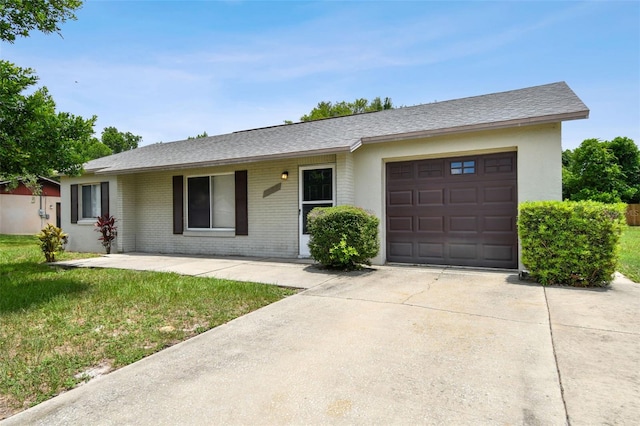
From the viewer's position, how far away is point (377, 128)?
339 inches

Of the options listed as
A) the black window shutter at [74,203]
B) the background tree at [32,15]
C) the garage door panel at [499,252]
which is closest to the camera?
the background tree at [32,15]

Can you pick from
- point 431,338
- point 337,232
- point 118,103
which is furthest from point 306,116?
point 431,338

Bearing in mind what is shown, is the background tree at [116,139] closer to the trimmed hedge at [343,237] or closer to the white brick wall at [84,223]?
the white brick wall at [84,223]

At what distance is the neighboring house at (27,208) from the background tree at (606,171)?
36268 mm

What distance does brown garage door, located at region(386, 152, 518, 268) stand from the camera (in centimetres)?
699

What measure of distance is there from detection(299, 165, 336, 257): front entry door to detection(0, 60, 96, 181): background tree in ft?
15.6

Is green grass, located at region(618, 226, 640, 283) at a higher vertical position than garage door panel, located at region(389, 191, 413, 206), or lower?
lower

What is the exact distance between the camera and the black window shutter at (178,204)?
10.7 m

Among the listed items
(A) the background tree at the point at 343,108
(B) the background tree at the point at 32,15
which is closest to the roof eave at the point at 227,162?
(B) the background tree at the point at 32,15

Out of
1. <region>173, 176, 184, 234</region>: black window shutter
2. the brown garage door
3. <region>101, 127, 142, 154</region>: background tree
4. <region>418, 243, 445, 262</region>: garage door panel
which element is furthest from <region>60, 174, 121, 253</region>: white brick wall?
<region>101, 127, 142, 154</region>: background tree

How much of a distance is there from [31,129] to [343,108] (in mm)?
29486

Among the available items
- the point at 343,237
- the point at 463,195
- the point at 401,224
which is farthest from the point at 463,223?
the point at 343,237

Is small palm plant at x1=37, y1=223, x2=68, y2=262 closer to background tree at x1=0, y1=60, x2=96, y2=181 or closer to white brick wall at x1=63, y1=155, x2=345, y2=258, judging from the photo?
white brick wall at x1=63, y1=155, x2=345, y2=258

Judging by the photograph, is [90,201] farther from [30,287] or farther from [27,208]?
[27,208]
